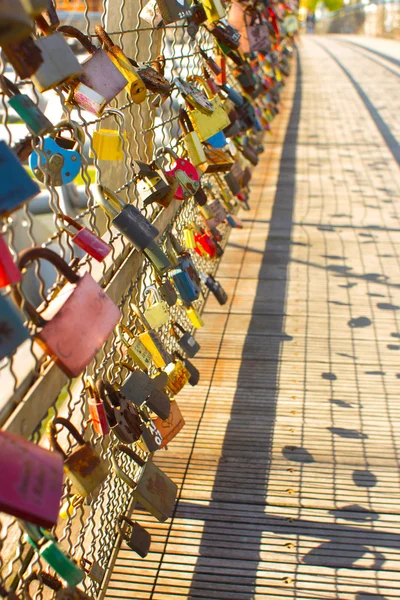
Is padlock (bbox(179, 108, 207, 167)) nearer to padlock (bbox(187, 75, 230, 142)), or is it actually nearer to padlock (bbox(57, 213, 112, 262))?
padlock (bbox(187, 75, 230, 142))

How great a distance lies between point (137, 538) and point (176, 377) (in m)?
0.54

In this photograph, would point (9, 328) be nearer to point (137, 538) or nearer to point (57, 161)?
point (57, 161)

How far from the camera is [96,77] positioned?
161 cm

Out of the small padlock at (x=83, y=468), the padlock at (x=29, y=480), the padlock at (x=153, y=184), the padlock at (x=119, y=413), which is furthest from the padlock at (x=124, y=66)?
the padlock at (x=29, y=480)

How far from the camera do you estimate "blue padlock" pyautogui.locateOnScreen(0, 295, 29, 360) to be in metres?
1.00

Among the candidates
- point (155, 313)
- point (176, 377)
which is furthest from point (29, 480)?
point (176, 377)

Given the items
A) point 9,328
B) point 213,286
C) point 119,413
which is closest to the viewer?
point 9,328

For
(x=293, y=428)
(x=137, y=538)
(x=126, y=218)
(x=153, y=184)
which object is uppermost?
(x=126, y=218)

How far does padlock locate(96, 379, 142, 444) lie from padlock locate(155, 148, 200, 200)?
82 cm

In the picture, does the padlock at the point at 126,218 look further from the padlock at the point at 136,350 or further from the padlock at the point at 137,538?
the padlock at the point at 137,538

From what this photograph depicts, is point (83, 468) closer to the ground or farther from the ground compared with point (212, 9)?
closer to the ground

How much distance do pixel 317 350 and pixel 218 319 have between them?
0.61 m

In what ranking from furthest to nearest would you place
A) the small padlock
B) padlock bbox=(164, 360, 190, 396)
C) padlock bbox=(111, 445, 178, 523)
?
padlock bbox=(164, 360, 190, 396) < padlock bbox=(111, 445, 178, 523) < the small padlock

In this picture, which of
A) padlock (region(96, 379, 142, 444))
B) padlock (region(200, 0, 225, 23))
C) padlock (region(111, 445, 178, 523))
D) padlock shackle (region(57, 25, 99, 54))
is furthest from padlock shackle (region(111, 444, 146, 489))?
padlock (region(200, 0, 225, 23))
